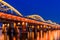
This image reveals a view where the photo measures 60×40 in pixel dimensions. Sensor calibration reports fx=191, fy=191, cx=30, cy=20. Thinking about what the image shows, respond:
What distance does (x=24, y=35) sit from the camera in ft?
7.89

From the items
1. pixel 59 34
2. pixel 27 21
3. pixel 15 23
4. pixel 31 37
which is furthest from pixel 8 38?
pixel 59 34

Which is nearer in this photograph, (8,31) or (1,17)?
(1,17)

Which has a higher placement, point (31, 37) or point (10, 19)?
point (10, 19)

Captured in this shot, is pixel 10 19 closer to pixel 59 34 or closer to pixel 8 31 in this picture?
pixel 8 31

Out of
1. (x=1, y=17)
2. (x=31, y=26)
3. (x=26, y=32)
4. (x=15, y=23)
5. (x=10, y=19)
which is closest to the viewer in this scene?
(x=1, y=17)

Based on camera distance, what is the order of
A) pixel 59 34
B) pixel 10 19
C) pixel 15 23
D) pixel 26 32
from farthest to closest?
pixel 59 34 < pixel 26 32 < pixel 15 23 < pixel 10 19

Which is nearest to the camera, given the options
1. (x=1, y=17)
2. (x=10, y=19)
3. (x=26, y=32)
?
(x=1, y=17)

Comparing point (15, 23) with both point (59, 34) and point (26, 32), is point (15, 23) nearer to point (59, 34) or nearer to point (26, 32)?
point (26, 32)

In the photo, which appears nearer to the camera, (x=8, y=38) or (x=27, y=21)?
(x=8, y=38)

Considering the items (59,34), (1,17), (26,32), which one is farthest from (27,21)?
(59,34)

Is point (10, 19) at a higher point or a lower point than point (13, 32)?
higher

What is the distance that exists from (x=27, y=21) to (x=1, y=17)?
0.60 m

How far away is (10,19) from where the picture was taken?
2104 mm

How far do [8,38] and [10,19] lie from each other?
211 mm
